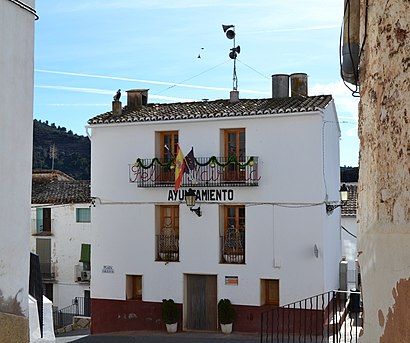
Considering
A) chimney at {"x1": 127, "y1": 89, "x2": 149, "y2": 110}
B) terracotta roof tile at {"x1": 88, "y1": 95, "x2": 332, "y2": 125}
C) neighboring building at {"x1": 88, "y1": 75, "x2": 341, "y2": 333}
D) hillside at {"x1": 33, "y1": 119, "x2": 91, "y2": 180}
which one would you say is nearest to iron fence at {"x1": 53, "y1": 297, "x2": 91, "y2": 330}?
neighboring building at {"x1": 88, "y1": 75, "x2": 341, "y2": 333}

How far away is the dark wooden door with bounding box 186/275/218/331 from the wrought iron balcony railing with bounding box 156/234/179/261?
0.92 metres

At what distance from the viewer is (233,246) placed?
1791cm

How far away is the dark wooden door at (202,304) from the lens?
18.0m

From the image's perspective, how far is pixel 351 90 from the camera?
456 cm

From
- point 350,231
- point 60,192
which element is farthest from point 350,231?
point 60,192

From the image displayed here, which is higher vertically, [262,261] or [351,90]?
[351,90]

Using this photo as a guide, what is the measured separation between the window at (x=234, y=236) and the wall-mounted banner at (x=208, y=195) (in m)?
0.38

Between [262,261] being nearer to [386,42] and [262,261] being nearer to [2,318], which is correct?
[2,318]

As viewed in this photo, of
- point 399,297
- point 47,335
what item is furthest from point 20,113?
point 399,297

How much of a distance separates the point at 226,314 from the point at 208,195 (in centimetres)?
338

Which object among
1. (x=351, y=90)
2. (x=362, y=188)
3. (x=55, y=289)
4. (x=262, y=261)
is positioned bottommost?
(x=55, y=289)

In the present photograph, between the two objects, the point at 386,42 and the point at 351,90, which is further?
the point at 351,90

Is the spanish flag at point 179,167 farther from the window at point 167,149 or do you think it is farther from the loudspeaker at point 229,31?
the loudspeaker at point 229,31

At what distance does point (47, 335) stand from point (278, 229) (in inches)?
394
